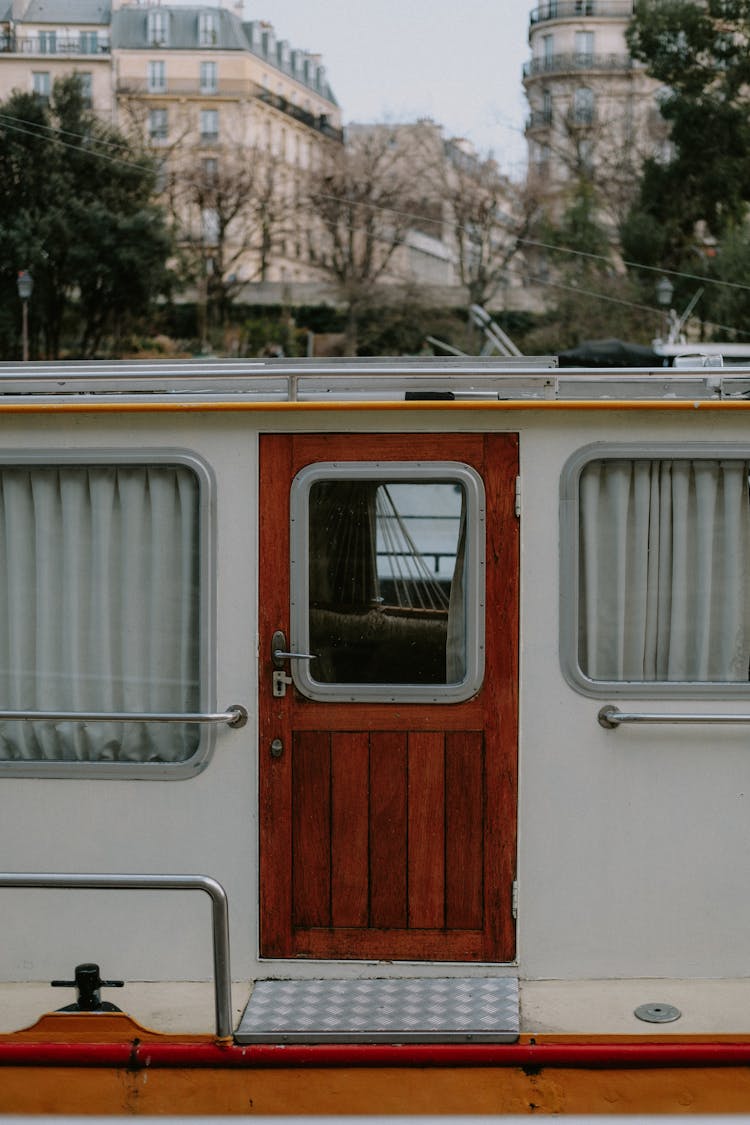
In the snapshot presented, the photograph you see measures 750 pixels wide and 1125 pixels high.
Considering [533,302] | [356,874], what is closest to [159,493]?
[356,874]

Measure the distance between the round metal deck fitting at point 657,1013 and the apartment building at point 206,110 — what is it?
34.1 meters

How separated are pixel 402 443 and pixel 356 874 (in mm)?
1495

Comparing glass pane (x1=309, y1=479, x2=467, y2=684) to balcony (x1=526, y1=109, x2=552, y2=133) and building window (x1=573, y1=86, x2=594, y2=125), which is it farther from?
balcony (x1=526, y1=109, x2=552, y2=133)

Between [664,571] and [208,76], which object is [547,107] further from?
[664,571]

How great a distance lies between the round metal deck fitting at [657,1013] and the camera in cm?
404

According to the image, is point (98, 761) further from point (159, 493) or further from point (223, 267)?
point (223, 267)

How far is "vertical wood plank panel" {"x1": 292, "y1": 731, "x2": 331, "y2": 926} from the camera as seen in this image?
173 inches

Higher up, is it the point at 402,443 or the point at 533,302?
the point at 533,302

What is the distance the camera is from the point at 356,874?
4.39 m

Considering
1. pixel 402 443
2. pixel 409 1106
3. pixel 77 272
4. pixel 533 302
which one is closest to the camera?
pixel 409 1106

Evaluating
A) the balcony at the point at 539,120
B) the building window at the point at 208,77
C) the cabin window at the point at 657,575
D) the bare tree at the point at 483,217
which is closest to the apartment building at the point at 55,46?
the building window at the point at 208,77

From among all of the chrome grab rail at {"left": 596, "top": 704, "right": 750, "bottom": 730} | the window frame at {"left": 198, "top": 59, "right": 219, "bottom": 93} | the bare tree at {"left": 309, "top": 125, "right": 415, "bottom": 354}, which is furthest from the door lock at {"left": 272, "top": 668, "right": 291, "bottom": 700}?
the window frame at {"left": 198, "top": 59, "right": 219, "bottom": 93}

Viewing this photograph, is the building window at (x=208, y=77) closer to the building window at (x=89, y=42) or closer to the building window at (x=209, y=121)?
the building window at (x=209, y=121)

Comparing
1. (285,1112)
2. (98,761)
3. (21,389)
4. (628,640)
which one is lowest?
(285,1112)
